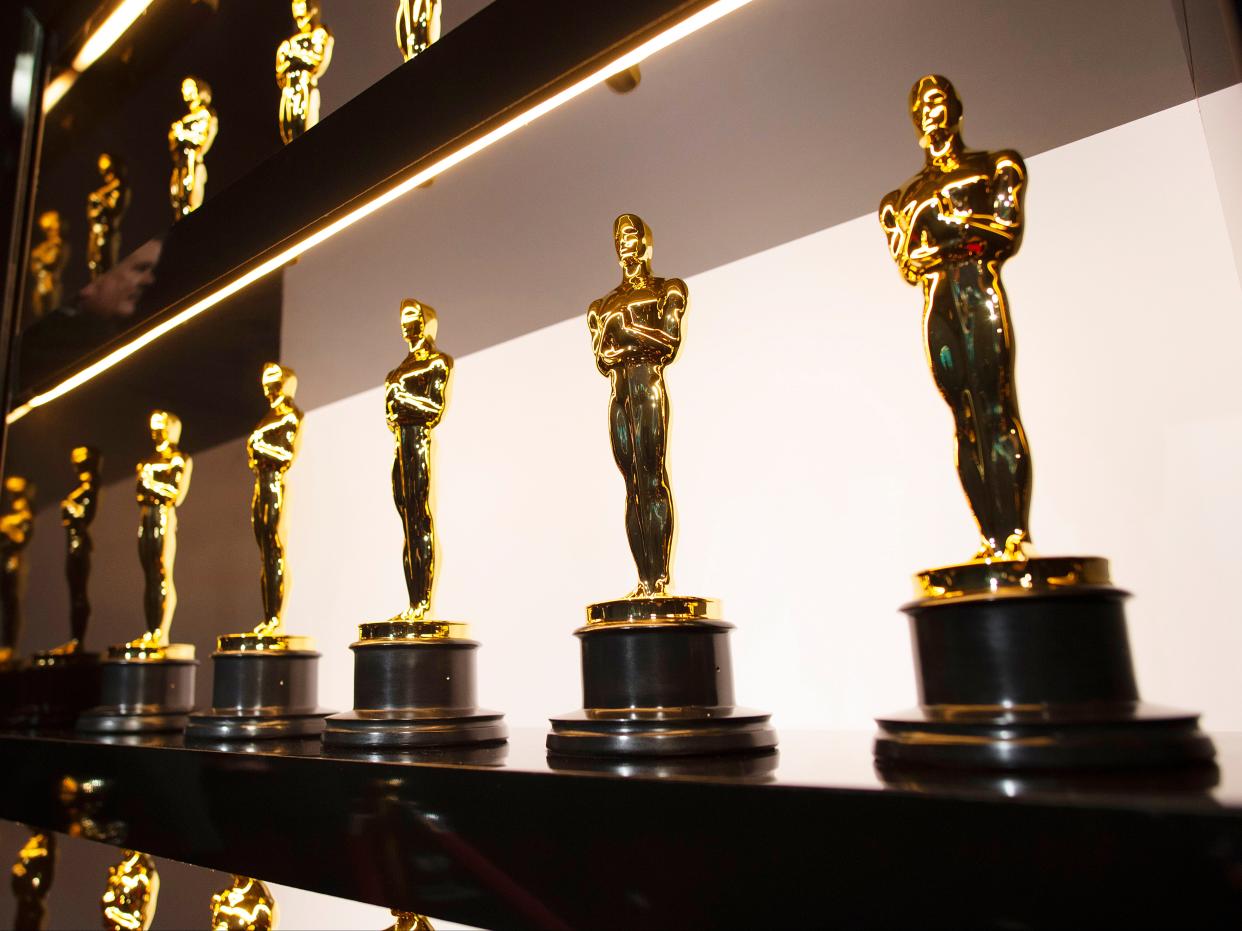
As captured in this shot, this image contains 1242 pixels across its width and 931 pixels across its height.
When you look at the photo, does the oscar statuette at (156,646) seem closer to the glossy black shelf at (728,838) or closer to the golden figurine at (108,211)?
the glossy black shelf at (728,838)

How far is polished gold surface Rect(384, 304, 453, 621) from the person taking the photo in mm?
773

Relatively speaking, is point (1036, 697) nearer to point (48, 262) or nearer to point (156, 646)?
point (156, 646)

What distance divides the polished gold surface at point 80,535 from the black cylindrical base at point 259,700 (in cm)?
46

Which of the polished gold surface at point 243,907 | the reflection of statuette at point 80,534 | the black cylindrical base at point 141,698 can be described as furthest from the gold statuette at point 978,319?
the reflection of statuette at point 80,534

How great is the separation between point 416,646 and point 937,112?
52cm

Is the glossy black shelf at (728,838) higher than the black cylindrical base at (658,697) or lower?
lower

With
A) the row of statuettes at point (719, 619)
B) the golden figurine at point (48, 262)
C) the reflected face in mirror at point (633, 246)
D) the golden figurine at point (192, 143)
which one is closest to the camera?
the row of statuettes at point (719, 619)

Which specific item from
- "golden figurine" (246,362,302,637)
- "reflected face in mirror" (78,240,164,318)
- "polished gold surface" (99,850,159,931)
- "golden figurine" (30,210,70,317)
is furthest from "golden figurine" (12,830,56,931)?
"golden figurine" (30,210,70,317)

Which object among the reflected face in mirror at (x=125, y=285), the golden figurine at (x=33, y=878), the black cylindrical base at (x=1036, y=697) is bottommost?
the golden figurine at (x=33, y=878)

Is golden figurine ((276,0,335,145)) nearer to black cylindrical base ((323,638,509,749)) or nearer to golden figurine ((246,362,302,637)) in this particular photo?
golden figurine ((246,362,302,637))

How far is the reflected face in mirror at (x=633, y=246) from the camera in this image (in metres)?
0.67

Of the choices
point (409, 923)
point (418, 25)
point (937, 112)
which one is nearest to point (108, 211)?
point (418, 25)

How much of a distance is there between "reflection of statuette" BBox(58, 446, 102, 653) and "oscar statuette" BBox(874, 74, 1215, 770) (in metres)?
1.10

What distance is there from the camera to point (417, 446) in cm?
79
